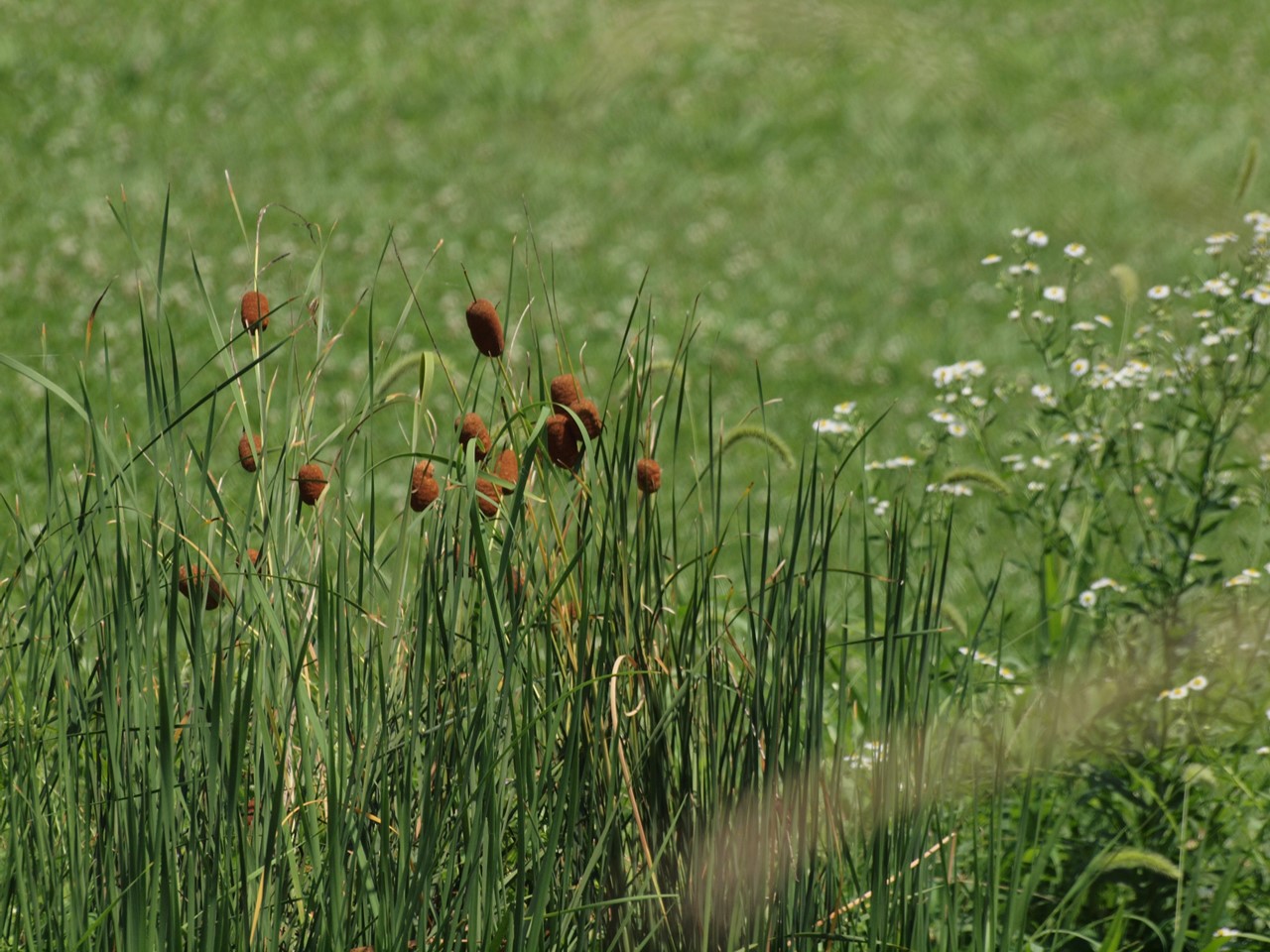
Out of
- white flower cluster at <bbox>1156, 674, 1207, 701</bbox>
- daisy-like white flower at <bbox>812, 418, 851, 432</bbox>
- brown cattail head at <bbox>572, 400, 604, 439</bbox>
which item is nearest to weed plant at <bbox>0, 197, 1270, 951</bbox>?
brown cattail head at <bbox>572, 400, 604, 439</bbox>

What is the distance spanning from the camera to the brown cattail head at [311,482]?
181cm

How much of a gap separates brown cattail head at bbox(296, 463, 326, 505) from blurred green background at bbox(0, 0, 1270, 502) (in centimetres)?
409

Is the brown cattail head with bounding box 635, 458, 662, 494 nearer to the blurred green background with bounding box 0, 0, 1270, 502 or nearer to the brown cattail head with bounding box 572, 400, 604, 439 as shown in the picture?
the brown cattail head with bounding box 572, 400, 604, 439

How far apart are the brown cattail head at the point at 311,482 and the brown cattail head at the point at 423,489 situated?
115 millimetres

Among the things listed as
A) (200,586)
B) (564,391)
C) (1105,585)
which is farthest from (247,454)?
(1105,585)

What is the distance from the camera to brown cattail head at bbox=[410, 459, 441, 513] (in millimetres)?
1820

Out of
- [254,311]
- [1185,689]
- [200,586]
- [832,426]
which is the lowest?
[1185,689]

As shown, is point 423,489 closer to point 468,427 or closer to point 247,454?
point 468,427

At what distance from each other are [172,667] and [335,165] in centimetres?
832

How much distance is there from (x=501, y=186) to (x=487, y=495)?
26.4 ft

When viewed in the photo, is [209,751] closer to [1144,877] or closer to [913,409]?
[1144,877]

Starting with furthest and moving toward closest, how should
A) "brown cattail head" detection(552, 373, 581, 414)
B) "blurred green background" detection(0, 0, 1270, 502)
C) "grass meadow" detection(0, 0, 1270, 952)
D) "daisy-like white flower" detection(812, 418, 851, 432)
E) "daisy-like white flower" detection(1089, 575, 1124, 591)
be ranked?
"blurred green background" detection(0, 0, 1270, 502) < "daisy-like white flower" detection(812, 418, 851, 432) < "daisy-like white flower" detection(1089, 575, 1124, 591) < "brown cattail head" detection(552, 373, 581, 414) < "grass meadow" detection(0, 0, 1270, 952)

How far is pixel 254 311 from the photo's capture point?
1947mm

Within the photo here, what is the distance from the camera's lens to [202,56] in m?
10.6
